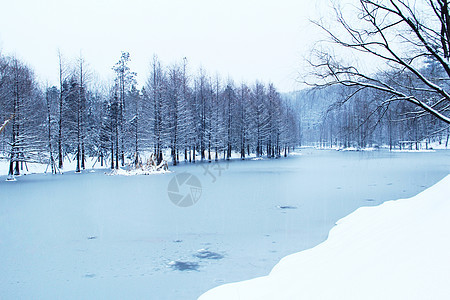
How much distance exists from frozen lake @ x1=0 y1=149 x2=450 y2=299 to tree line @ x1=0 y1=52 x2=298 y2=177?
34.2ft

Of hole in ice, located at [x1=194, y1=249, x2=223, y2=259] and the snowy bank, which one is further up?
the snowy bank

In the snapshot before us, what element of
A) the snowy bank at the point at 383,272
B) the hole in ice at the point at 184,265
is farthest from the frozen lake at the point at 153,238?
the snowy bank at the point at 383,272

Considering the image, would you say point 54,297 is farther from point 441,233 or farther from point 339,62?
point 339,62

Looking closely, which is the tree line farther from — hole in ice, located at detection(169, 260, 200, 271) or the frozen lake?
hole in ice, located at detection(169, 260, 200, 271)

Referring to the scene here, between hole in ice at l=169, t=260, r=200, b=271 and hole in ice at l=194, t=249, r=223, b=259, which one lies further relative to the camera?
hole in ice at l=194, t=249, r=223, b=259

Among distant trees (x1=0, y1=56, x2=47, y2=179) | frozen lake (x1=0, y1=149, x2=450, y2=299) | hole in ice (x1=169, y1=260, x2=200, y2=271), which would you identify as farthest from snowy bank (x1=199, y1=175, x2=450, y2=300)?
distant trees (x1=0, y1=56, x2=47, y2=179)

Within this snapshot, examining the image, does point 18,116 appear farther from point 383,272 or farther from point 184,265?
point 383,272

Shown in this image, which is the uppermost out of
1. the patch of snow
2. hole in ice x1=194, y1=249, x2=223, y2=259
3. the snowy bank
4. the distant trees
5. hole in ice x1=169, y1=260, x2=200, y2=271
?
the distant trees

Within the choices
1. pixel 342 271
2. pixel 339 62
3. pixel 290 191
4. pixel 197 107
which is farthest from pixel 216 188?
pixel 197 107

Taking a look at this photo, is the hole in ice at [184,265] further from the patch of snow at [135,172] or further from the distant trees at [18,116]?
the distant trees at [18,116]

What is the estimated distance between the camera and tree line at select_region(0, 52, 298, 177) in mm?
25114

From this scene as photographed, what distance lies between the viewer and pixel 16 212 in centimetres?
1100

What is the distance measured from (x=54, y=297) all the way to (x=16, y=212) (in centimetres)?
799

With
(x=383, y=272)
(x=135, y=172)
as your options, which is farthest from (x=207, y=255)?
(x=135, y=172)
